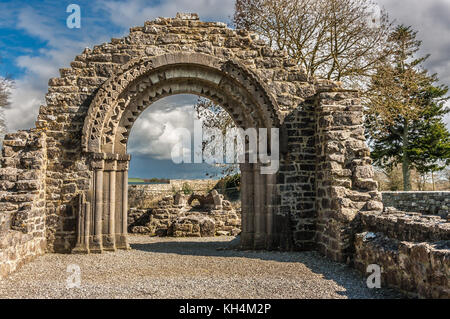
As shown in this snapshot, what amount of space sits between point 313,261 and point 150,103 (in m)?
4.42

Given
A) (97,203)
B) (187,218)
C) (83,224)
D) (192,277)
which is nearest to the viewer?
(192,277)

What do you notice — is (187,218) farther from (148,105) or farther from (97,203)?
(148,105)

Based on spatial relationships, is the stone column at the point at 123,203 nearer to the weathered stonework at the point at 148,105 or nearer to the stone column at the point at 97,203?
the weathered stonework at the point at 148,105

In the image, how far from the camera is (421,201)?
11453mm

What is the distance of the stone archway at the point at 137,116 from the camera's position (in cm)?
720

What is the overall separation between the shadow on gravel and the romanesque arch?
1.32 feet

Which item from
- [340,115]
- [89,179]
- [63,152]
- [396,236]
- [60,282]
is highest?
[340,115]

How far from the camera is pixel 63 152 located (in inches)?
286

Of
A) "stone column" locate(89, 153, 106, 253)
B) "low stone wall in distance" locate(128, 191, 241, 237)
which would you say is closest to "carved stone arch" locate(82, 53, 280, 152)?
"stone column" locate(89, 153, 106, 253)

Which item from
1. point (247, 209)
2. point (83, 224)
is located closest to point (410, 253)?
point (247, 209)

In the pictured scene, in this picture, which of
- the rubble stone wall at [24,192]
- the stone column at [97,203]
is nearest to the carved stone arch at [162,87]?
the stone column at [97,203]

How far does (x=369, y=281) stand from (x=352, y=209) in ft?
5.51
